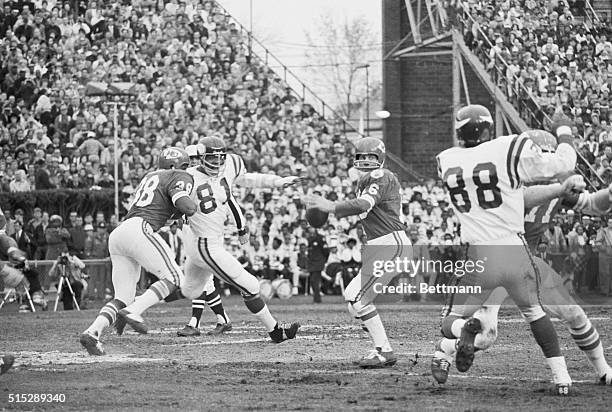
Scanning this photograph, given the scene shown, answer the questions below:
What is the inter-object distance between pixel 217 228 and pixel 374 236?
88.4 inches

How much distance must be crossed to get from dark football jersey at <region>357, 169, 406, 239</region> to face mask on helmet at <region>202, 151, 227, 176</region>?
7.37 feet

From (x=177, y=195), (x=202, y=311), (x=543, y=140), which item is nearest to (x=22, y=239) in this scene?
(x=202, y=311)

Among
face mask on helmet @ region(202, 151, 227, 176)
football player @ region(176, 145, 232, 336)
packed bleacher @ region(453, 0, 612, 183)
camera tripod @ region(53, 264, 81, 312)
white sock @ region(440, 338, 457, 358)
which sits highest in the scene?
packed bleacher @ region(453, 0, 612, 183)

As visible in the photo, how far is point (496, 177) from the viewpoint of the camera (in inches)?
325

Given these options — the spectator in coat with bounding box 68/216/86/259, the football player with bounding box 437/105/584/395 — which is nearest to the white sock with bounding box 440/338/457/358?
the football player with bounding box 437/105/584/395

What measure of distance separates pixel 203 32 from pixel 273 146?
206 inches

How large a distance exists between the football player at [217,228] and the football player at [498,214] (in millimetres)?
3799

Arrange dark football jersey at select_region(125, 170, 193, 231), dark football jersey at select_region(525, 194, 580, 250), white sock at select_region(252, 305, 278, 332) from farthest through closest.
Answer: white sock at select_region(252, 305, 278, 332) → dark football jersey at select_region(125, 170, 193, 231) → dark football jersey at select_region(525, 194, 580, 250)

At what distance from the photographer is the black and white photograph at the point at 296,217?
27.4 feet

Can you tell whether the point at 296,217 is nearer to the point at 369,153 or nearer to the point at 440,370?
the point at 369,153

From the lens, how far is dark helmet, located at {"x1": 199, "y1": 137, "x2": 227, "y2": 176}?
1258cm

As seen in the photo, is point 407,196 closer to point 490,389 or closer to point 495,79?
point 495,79

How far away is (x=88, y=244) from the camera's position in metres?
22.0

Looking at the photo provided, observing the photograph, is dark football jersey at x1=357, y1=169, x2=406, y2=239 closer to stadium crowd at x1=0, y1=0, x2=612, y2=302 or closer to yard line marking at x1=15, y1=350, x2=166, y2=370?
yard line marking at x1=15, y1=350, x2=166, y2=370
